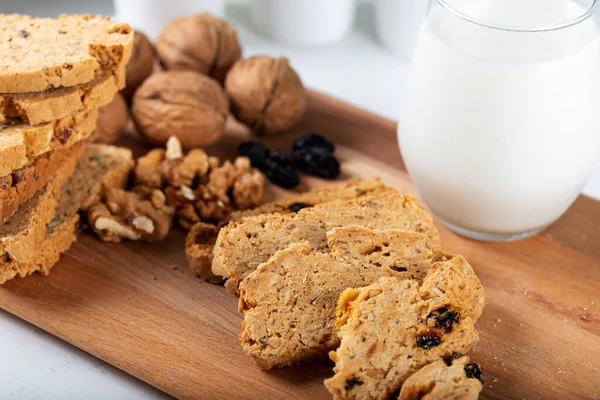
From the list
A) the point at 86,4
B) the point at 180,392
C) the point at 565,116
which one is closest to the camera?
the point at 180,392

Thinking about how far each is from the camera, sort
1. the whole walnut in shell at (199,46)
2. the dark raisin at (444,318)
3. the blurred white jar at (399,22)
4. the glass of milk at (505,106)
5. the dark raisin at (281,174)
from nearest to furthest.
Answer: the dark raisin at (444,318), the glass of milk at (505,106), the dark raisin at (281,174), the whole walnut in shell at (199,46), the blurred white jar at (399,22)

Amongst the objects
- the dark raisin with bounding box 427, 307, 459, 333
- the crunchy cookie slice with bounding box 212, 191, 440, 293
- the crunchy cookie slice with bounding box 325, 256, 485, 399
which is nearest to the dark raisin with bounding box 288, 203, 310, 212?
the crunchy cookie slice with bounding box 212, 191, 440, 293

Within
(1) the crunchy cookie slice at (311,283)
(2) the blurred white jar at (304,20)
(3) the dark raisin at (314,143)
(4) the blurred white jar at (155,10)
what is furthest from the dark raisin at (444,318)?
(4) the blurred white jar at (155,10)

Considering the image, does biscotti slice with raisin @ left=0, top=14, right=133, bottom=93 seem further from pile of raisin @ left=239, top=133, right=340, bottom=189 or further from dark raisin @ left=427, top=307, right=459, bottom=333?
dark raisin @ left=427, top=307, right=459, bottom=333

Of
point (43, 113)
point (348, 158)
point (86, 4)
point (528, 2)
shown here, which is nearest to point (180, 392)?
point (43, 113)

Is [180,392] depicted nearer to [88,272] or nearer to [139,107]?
[88,272]

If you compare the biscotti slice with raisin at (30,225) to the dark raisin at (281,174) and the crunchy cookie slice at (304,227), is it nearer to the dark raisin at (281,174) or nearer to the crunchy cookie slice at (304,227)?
the crunchy cookie slice at (304,227)
